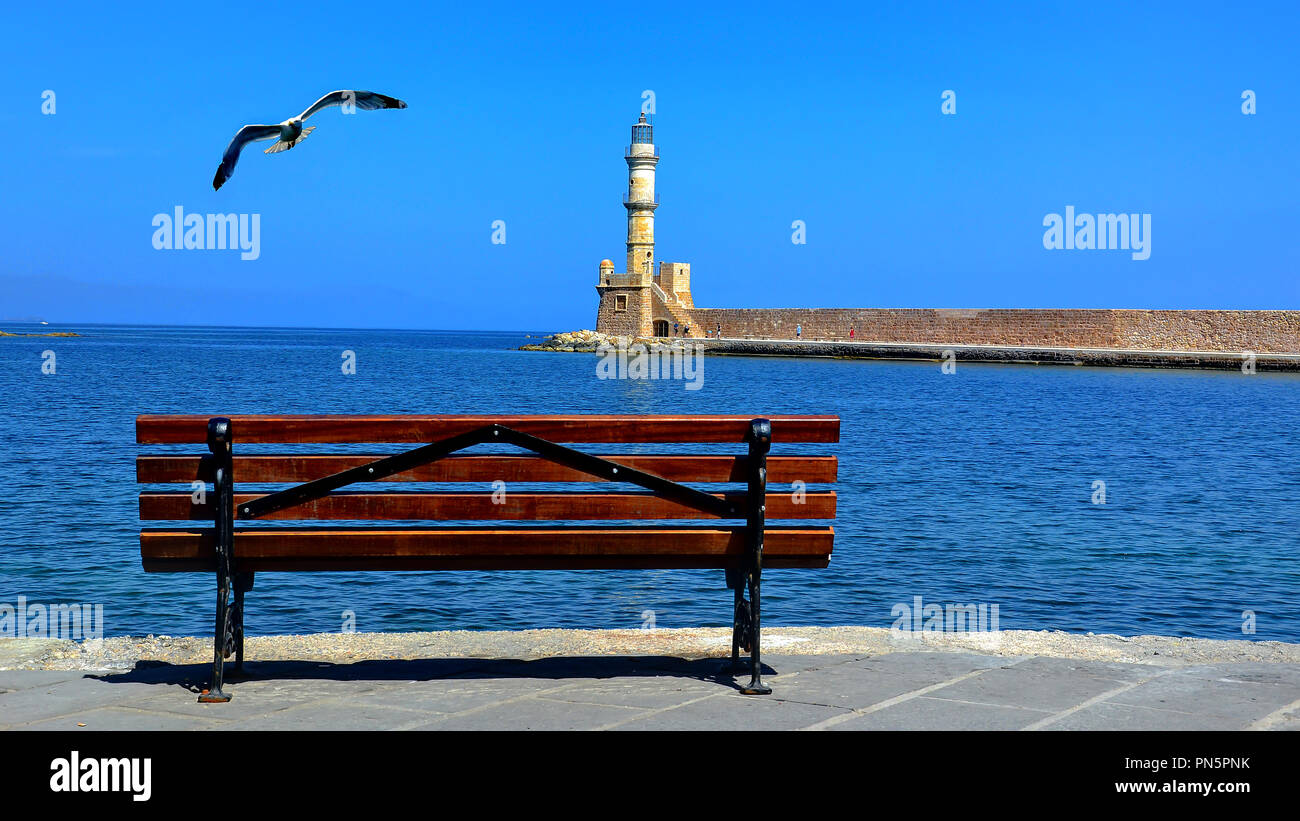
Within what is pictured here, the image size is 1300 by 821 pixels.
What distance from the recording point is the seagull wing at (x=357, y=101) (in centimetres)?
731

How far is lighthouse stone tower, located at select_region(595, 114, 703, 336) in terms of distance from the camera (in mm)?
69875

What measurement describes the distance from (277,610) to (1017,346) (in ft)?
214

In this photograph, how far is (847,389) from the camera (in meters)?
46.8

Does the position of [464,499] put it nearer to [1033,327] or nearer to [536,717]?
[536,717]

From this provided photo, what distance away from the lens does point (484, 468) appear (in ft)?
14.2

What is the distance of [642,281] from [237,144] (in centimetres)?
6695

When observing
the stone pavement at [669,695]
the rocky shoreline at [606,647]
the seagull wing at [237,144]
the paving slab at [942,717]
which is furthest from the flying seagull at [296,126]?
the paving slab at [942,717]

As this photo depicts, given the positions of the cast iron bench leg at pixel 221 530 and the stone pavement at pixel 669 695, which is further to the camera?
the cast iron bench leg at pixel 221 530

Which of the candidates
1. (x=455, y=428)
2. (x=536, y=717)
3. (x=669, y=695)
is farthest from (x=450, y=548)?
(x=669, y=695)

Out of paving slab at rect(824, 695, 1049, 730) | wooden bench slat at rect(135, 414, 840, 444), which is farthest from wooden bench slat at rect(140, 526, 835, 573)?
paving slab at rect(824, 695, 1049, 730)

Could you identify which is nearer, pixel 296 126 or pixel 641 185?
pixel 296 126

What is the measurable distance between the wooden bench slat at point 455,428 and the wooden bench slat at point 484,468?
0.24ft

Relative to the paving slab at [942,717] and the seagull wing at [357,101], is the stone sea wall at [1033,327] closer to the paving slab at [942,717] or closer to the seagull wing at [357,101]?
the seagull wing at [357,101]
